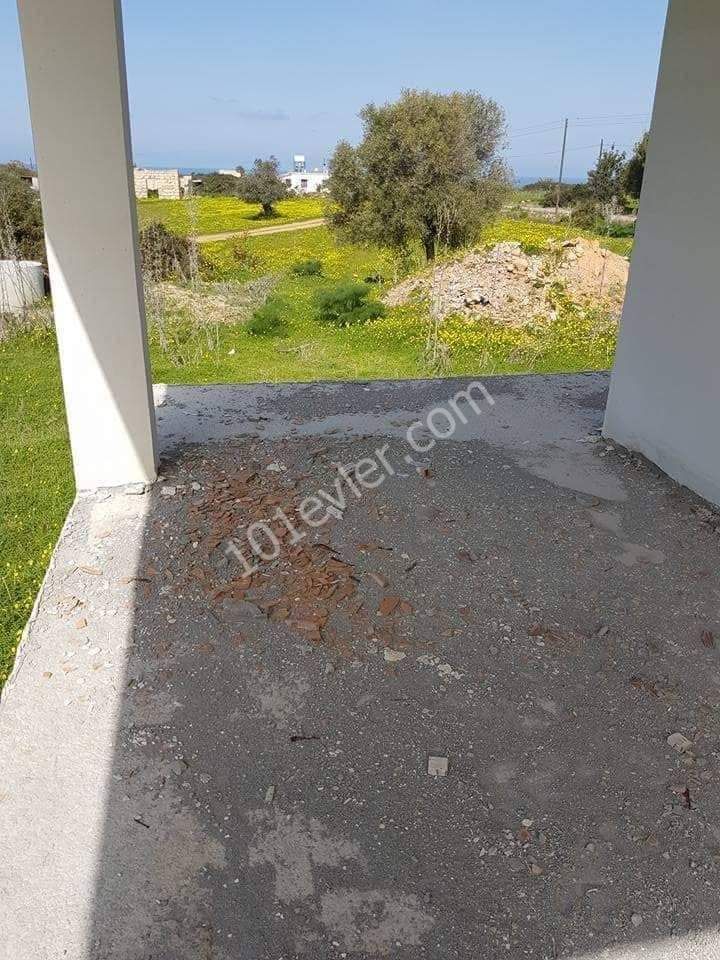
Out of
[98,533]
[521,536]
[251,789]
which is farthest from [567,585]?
[98,533]

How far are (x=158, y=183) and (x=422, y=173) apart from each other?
1513 centimetres

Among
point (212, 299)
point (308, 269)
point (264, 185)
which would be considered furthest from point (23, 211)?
point (264, 185)

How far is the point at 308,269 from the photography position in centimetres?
1570

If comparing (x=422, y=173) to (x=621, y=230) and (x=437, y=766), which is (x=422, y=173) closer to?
(x=621, y=230)

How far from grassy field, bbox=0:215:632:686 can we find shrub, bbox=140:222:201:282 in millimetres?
2021

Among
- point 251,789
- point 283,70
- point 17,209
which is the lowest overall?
point 251,789

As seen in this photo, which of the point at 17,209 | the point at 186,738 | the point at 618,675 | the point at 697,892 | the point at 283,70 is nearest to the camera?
the point at 697,892

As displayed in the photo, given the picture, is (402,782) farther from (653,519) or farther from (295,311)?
(295,311)

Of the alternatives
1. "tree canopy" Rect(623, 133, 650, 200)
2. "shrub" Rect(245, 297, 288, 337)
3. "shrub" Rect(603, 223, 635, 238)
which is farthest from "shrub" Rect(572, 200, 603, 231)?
"shrub" Rect(245, 297, 288, 337)

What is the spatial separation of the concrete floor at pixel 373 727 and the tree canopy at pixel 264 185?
2309 centimetres

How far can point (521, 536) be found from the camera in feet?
12.1

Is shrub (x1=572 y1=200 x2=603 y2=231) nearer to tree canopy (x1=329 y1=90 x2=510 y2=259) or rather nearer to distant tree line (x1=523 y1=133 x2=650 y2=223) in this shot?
distant tree line (x1=523 y1=133 x2=650 y2=223)

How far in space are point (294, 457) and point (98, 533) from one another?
1.41 m

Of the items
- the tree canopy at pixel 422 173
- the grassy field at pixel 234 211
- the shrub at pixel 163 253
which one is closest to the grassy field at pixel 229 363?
the shrub at pixel 163 253
